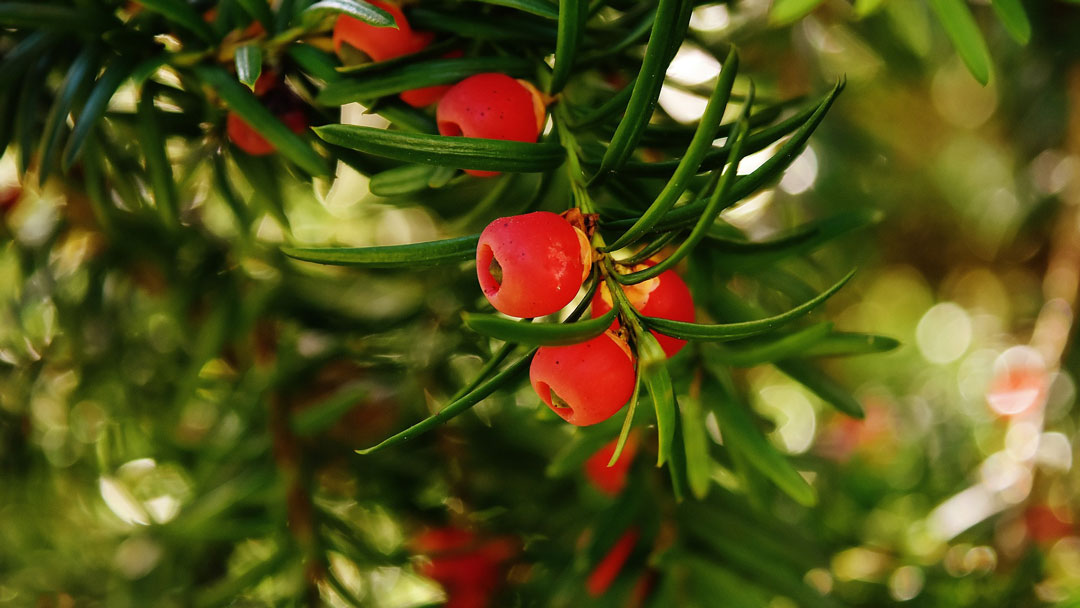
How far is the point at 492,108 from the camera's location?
42 cm

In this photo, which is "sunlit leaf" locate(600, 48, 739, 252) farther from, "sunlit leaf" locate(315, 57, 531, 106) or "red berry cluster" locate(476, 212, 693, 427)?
"sunlit leaf" locate(315, 57, 531, 106)

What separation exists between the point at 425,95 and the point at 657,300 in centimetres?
21

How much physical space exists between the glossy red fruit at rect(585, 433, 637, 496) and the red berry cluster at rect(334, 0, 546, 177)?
1.16 ft

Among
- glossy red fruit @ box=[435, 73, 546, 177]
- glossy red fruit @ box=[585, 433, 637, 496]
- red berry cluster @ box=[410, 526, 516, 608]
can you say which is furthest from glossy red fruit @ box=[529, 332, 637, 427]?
red berry cluster @ box=[410, 526, 516, 608]

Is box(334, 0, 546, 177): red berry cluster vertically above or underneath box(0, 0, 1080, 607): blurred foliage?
above

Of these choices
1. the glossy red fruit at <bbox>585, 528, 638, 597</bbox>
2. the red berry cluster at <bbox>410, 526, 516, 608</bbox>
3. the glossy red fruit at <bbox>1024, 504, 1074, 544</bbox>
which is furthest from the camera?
the glossy red fruit at <bbox>1024, 504, 1074, 544</bbox>

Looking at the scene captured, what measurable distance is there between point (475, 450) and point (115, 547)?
51 centimetres

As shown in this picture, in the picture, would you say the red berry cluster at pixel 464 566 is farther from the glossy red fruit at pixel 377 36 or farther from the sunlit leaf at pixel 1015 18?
the sunlit leaf at pixel 1015 18

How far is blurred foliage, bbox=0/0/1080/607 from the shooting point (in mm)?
509

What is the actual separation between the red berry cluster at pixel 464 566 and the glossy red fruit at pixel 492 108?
503 mm

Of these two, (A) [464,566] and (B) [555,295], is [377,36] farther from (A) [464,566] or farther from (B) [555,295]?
(A) [464,566]

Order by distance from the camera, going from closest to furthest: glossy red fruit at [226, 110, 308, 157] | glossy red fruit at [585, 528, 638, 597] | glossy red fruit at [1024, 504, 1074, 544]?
glossy red fruit at [226, 110, 308, 157] → glossy red fruit at [585, 528, 638, 597] → glossy red fruit at [1024, 504, 1074, 544]

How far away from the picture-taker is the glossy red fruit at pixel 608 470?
70 cm

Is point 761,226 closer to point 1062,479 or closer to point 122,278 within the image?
point 1062,479
